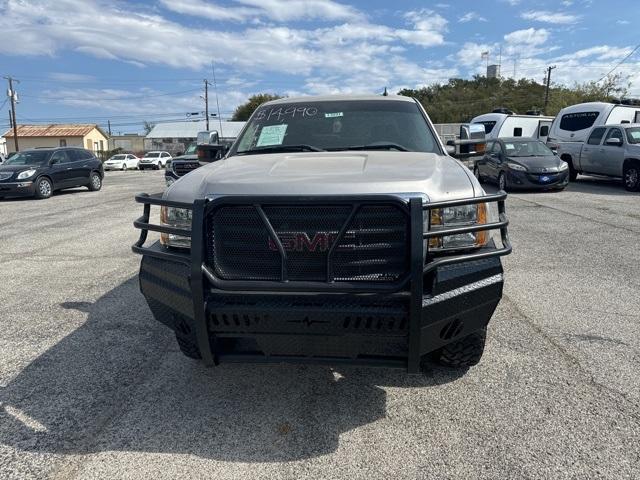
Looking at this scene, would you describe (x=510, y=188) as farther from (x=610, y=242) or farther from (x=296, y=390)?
(x=296, y=390)

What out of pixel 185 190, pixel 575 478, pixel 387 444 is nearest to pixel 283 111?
pixel 185 190

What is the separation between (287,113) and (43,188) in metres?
13.5

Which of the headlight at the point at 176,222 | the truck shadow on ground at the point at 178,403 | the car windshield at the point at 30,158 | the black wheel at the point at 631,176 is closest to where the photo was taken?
the truck shadow on ground at the point at 178,403

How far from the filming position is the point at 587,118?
16859 millimetres

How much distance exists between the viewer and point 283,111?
4.35 metres

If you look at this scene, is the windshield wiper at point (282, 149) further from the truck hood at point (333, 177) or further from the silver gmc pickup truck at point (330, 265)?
the silver gmc pickup truck at point (330, 265)

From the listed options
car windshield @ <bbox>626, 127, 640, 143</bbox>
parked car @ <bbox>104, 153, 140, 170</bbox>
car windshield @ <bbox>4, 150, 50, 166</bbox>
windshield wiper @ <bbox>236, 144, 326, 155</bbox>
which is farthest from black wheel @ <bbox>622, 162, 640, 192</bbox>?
parked car @ <bbox>104, 153, 140, 170</bbox>

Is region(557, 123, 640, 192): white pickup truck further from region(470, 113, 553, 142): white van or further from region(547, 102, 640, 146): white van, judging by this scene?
region(470, 113, 553, 142): white van

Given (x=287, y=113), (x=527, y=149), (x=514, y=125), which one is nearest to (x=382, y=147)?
(x=287, y=113)

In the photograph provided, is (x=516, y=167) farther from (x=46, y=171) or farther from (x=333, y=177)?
(x=46, y=171)

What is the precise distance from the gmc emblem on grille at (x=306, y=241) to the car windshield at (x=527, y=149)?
43.3 ft

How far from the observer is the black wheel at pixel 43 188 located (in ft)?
48.4

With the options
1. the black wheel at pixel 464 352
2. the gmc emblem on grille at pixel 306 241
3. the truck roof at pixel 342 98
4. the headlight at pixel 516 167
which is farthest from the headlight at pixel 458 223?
the headlight at pixel 516 167

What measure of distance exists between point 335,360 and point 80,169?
54.2 feet
